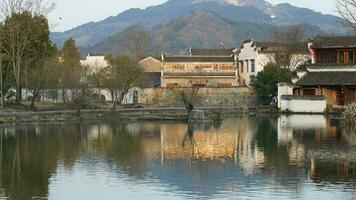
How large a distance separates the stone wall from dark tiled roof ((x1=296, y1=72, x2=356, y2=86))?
7.47m

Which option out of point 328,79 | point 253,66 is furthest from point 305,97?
→ point 253,66

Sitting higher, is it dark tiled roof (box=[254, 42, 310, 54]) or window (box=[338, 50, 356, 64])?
dark tiled roof (box=[254, 42, 310, 54])

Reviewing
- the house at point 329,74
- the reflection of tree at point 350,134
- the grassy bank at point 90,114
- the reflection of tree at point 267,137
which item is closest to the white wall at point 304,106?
the house at point 329,74

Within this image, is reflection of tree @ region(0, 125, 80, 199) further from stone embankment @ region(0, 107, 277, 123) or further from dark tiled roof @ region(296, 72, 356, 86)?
dark tiled roof @ region(296, 72, 356, 86)

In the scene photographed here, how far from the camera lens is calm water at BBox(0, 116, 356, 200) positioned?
17703 mm

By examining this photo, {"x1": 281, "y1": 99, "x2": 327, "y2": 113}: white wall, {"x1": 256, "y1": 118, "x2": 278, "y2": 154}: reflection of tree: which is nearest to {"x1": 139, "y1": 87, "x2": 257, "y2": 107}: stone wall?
{"x1": 281, "y1": 99, "x2": 327, "y2": 113}: white wall

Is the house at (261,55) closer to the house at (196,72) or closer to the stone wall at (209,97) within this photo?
the house at (196,72)

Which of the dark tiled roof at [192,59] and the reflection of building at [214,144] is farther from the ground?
the dark tiled roof at [192,59]

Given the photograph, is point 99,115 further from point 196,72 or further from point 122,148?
point 196,72

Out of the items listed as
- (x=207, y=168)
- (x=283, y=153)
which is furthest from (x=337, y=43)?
(x=207, y=168)

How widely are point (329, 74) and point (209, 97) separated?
11864 mm

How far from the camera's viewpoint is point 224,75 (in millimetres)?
69375

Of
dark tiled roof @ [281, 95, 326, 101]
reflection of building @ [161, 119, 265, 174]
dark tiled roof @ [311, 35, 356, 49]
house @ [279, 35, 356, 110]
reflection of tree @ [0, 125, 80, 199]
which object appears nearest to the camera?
reflection of tree @ [0, 125, 80, 199]

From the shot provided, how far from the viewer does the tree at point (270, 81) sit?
55.9 meters
